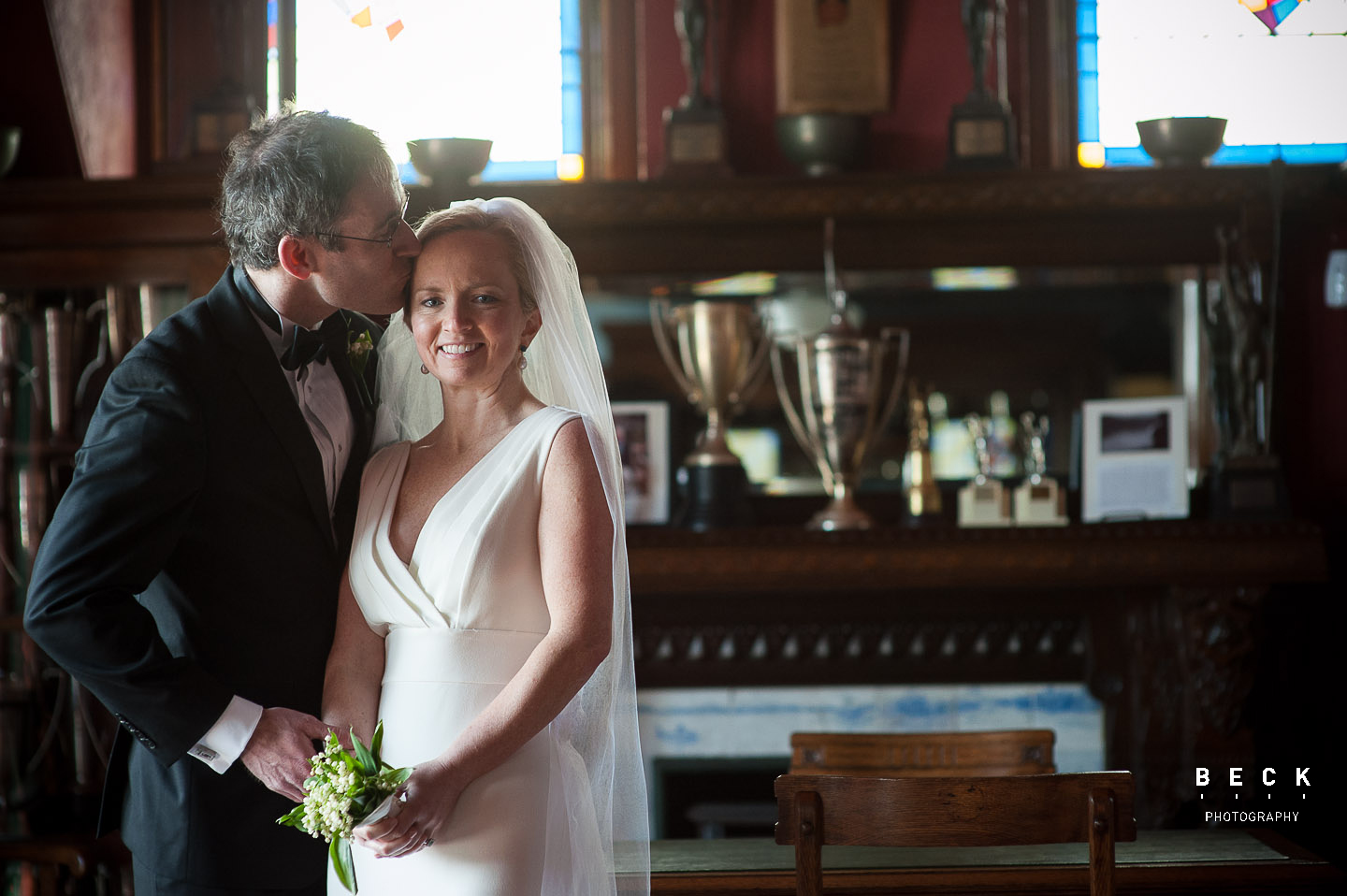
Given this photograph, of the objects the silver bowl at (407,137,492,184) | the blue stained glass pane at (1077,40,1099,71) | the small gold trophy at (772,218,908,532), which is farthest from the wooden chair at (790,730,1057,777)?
the blue stained glass pane at (1077,40,1099,71)

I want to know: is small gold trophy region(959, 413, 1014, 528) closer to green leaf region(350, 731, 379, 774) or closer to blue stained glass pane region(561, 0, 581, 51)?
blue stained glass pane region(561, 0, 581, 51)

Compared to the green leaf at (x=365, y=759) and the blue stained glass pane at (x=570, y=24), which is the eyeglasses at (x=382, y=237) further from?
the blue stained glass pane at (x=570, y=24)

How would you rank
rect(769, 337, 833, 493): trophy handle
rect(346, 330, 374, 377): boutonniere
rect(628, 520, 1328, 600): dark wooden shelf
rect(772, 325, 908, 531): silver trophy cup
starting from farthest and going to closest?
rect(769, 337, 833, 493): trophy handle < rect(772, 325, 908, 531): silver trophy cup < rect(628, 520, 1328, 600): dark wooden shelf < rect(346, 330, 374, 377): boutonniere

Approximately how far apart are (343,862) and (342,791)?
186 mm

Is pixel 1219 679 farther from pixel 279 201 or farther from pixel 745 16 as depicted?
pixel 279 201

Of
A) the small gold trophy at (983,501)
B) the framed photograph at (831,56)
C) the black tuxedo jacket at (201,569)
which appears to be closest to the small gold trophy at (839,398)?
the small gold trophy at (983,501)

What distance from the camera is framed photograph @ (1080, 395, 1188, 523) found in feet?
11.7

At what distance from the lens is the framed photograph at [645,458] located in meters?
3.74

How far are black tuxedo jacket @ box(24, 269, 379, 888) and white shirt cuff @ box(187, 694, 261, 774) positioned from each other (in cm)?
1

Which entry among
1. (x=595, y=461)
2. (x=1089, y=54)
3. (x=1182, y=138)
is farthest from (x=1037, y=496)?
(x=595, y=461)

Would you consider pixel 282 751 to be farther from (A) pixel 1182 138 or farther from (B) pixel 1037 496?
(A) pixel 1182 138

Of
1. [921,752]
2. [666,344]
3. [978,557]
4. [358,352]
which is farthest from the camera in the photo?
[666,344]

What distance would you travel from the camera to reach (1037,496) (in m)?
3.63

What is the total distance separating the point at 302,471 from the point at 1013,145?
252 cm
